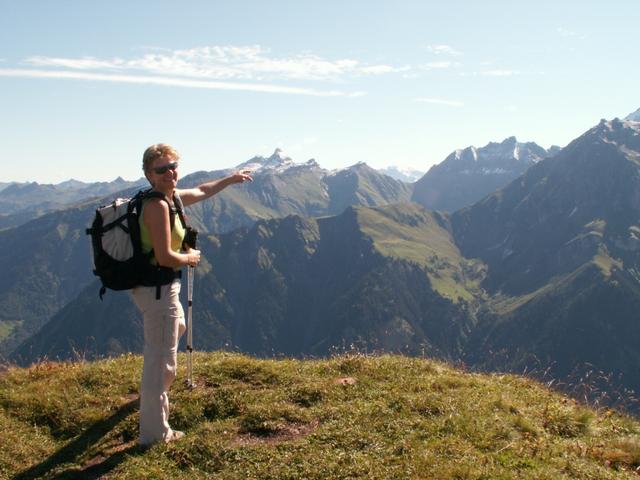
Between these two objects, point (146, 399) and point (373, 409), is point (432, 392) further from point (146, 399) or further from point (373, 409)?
point (146, 399)

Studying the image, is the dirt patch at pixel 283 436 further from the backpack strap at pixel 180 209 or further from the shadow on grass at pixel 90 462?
the backpack strap at pixel 180 209

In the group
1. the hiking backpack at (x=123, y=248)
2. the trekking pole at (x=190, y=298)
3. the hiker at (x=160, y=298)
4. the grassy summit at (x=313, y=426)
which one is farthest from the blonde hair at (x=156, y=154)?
the grassy summit at (x=313, y=426)

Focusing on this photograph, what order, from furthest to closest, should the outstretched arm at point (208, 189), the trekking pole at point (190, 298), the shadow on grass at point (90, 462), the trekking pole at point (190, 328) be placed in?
the trekking pole at point (190, 328), the outstretched arm at point (208, 189), the trekking pole at point (190, 298), the shadow on grass at point (90, 462)

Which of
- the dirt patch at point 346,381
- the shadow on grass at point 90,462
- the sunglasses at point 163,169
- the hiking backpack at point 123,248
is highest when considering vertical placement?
the sunglasses at point 163,169

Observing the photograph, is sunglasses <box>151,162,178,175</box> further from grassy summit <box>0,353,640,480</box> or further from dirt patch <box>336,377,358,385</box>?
dirt patch <box>336,377,358,385</box>

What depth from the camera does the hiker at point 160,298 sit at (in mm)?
8961

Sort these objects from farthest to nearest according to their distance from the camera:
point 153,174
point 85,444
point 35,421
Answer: point 35,421 → point 85,444 → point 153,174

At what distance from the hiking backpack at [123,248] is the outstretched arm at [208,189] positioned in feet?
5.41

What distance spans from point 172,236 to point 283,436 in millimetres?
4195

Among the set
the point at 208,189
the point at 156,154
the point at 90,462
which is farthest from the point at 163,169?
the point at 90,462

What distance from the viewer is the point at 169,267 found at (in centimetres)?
935

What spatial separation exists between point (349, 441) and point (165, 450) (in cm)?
320

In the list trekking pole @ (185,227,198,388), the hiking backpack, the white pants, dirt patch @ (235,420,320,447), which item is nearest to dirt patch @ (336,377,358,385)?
dirt patch @ (235,420,320,447)

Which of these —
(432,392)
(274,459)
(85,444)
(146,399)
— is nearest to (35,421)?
(85,444)
